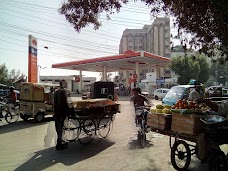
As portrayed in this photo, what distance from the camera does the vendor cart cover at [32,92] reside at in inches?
501

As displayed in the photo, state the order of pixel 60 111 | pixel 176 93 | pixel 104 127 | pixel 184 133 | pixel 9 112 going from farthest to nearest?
pixel 176 93 → pixel 9 112 → pixel 104 127 → pixel 60 111 → pixel 184 133

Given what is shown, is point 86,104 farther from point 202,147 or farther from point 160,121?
point 202,147

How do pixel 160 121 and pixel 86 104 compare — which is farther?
pixel 86 104

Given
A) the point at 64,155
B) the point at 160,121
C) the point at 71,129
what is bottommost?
the point at 64,155

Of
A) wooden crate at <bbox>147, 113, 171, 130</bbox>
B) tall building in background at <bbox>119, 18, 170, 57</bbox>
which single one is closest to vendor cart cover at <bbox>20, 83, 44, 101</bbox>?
wooden crate at <bbox>147, 113, 171, 130</bbox>

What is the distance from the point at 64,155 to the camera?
6746 millimetres

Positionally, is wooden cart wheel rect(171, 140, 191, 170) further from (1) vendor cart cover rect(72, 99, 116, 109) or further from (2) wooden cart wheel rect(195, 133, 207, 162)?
(1) vendor cart cover rect(72, 99, 116, 109)

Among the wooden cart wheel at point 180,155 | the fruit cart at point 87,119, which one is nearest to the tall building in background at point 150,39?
the fruit cart at point 87,119

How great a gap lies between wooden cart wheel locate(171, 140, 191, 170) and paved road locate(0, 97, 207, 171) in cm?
20

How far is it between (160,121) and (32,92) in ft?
28.0

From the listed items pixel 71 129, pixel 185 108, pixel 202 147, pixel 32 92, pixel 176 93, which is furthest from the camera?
pixel 176 93

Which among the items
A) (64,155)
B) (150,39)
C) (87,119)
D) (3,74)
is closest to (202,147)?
(64,155)

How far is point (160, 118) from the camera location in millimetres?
5668

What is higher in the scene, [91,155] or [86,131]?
[86,131]
